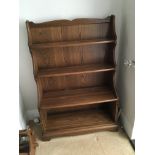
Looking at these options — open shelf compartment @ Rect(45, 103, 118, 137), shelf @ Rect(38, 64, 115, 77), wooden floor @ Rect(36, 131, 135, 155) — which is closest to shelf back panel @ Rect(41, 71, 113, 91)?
shelf @ Rect(38, 64, 115, 77)

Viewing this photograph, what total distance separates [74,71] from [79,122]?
0.62 meters

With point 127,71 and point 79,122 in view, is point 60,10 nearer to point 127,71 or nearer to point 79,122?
point 127,71

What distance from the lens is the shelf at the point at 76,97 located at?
6.07ft

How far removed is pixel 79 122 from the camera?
6.79ft

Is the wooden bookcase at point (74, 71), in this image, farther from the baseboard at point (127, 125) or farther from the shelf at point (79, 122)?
the baseboard at point (127, 125)

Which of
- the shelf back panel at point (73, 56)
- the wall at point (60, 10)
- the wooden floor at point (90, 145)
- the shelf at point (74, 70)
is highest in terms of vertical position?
the wall at point (60, 10)

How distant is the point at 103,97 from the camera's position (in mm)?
1932

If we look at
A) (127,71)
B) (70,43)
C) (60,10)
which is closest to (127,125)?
(127,71)

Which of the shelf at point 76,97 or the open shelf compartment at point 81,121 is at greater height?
the shelf at point 76,97

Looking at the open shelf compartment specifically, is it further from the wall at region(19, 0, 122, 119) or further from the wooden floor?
the wall at region(19, 0, 122, 119)

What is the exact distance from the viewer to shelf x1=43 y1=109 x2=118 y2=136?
200 cm

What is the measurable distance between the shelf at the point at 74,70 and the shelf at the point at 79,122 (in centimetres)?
61

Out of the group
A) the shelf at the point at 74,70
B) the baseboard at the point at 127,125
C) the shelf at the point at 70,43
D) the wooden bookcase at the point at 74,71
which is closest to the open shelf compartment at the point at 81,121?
the wooden bookcase at the point at 74,71
